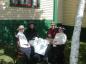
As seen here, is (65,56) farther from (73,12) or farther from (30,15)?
(73,12)

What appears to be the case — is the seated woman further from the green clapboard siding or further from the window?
the window

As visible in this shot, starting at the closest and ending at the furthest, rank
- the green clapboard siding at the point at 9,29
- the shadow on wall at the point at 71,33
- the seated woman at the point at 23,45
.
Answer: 1. the seated woman at the point at 23,45
2. the green clapboard siding at the point at 9,29
3. the shadow on wall at the point at 71,33

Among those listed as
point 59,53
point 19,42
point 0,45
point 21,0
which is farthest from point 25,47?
point 21,0

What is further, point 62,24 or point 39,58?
point 62,24

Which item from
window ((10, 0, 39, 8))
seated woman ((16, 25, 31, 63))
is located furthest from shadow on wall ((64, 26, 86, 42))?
seated woman ((16, 25, 31, 63))

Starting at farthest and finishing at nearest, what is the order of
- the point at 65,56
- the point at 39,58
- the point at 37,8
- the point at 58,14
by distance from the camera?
the point at 58,14
the point at 37,8
the point at 65,56
the point at 39,58

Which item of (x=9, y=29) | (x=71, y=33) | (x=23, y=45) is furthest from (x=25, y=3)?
(x=23, y=45)

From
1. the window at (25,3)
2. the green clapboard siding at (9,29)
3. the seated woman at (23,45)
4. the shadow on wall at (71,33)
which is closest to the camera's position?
the seated woman at (23,45)

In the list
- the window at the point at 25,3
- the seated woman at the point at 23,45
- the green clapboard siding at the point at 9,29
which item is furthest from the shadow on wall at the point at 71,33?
the seated woman at the point at 23,45

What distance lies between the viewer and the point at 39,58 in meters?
11.6

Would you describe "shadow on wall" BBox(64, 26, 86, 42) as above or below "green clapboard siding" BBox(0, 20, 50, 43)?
below

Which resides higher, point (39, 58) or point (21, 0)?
point (21, 0)

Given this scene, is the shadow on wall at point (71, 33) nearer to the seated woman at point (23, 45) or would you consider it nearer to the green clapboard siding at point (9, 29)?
the green clapboard siding at point (9, 29)

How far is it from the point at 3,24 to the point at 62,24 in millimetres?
3976
